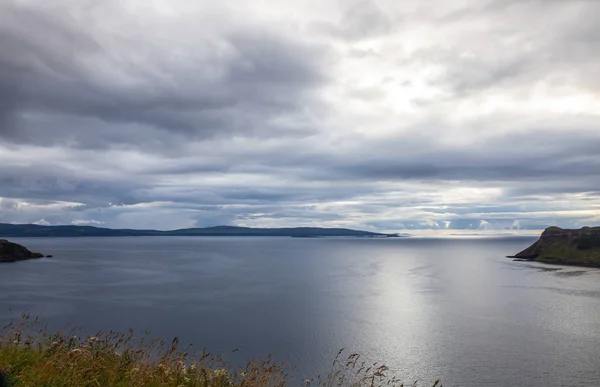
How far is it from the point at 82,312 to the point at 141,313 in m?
9.75

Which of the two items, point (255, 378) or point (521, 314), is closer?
point (255, 378)

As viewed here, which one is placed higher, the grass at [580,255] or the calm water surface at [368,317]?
the grass at [580,255]

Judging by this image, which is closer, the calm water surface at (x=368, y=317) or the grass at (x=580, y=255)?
the calm water surface at (x=368, y=317)

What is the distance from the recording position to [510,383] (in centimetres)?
3922

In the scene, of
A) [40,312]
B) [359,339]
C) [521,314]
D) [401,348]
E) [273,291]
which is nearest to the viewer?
[401,348]

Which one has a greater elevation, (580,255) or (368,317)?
(580,255)

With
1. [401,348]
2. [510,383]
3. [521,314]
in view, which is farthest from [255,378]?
[521,314]

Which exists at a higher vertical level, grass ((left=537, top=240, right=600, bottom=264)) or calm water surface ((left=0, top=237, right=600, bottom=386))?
grass ((left=537, top=240, right=600, bottom=264))

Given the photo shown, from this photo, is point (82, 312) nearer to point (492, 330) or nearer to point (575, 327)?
point (492, 330)

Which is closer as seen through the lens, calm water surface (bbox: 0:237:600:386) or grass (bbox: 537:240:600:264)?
calm water surface (bbox: 0:237:600:386)

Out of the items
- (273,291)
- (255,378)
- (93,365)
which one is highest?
(93,365)

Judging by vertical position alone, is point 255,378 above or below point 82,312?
above

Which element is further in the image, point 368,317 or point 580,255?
point 580,255

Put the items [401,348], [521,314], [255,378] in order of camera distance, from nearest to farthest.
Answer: [255,378] → [401,348] → [521,314]
